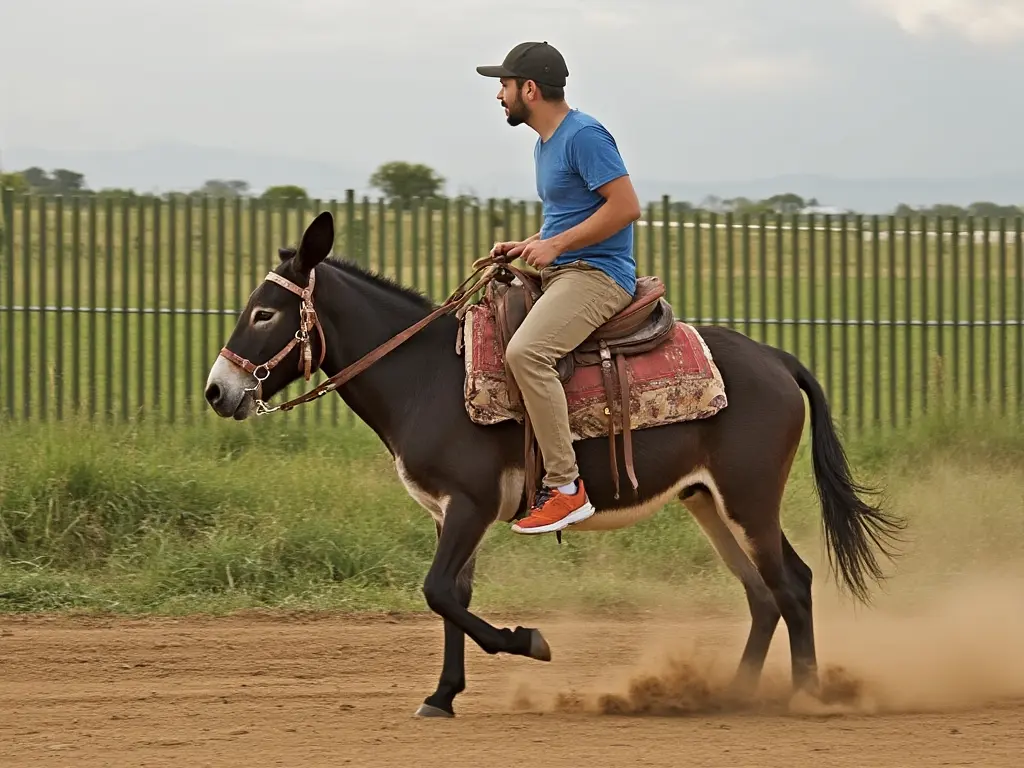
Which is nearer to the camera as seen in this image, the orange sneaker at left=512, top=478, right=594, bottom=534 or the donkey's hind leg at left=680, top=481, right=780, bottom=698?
the orange sneaker at left=512, top=478, right=594, bottom=534

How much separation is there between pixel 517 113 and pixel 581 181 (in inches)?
17.7

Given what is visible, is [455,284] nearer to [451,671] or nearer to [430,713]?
[451,671]

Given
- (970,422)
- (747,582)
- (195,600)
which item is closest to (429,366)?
(747,582)

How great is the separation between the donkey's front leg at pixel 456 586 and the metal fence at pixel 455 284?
20.7 feet

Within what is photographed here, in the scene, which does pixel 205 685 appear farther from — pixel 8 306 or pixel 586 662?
pixel 8 306

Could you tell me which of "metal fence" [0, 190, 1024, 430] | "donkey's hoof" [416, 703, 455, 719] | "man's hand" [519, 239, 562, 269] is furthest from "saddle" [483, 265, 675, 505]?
"metal fence" [0, 190, 1024, 430]

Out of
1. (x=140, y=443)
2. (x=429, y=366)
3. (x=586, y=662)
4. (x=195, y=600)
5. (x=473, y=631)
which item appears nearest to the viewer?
(x=473, y=631)

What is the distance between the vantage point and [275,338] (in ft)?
22.9

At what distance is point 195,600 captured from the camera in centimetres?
988

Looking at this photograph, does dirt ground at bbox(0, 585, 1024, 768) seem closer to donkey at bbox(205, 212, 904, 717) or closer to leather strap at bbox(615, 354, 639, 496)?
donkey at bbox(205, 212, 904, 717)

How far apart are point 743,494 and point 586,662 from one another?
1769mm

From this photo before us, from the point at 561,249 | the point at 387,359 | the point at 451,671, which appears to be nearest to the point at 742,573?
the point at 451,671

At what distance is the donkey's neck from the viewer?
7.09 metres

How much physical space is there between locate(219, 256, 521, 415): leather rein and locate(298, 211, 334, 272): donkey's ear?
0.08 meters
